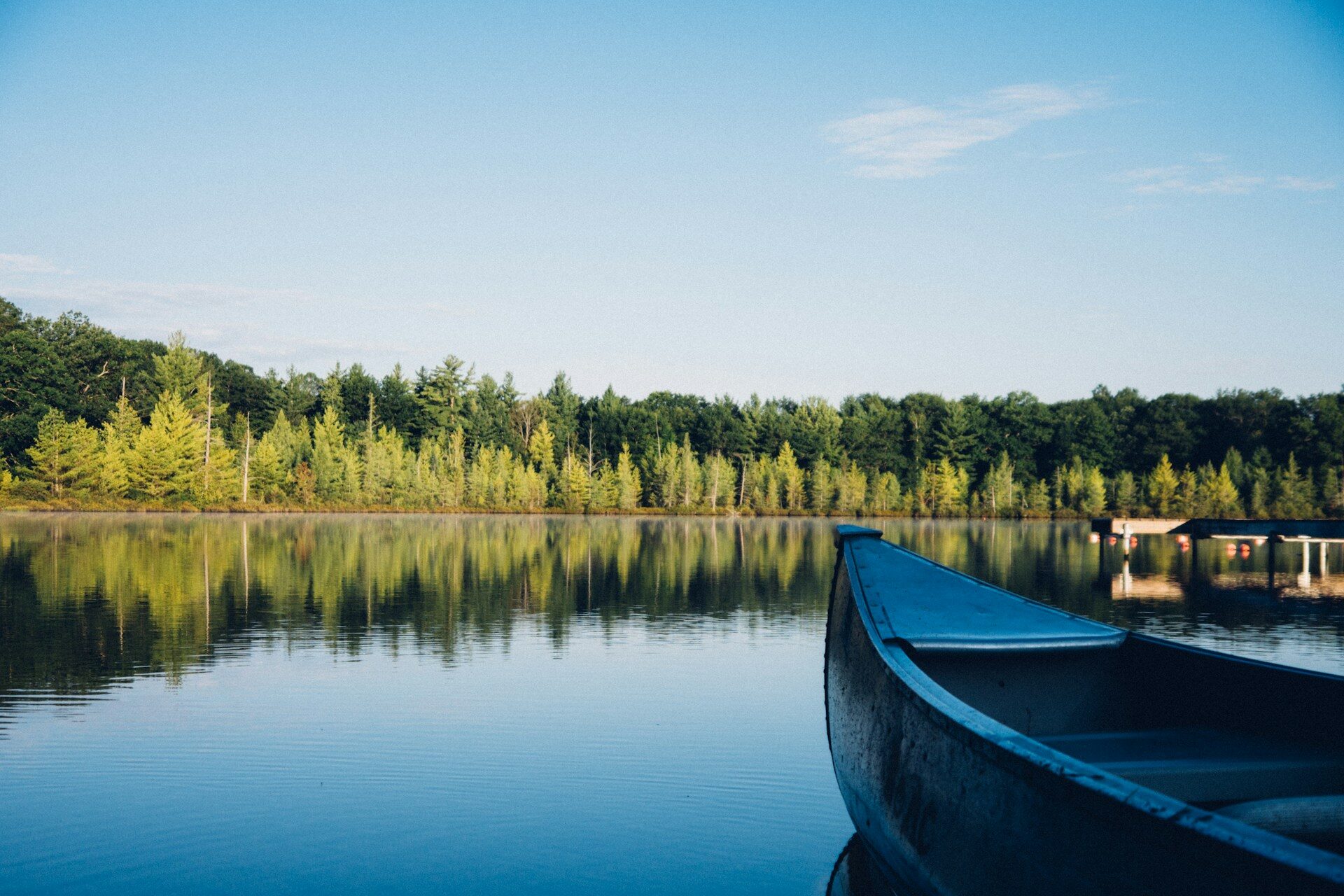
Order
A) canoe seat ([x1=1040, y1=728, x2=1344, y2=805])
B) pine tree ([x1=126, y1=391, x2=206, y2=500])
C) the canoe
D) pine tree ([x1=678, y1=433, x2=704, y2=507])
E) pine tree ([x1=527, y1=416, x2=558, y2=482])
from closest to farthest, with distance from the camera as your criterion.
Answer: the canoe
canoe seat ([x1=1040, y1=728, x2=1344, y2=805])
pine tree ([x1=126, y1=391, x2=206, y2=500])
pine tree ([x1=678, y1=433, x2=704, y2=507])
pine tree ([x1=527, y1=416, x2=558, y2=482])

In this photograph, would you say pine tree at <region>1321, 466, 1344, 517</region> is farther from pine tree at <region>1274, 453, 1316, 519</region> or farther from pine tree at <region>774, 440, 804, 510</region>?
pine tree at <region>774, 440, 804, 510</region>

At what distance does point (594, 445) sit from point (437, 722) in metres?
91.1

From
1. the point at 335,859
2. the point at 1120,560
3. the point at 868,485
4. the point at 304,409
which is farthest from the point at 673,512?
the point at 335,859

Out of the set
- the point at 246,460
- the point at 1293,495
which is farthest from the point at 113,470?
the point at 1293,495

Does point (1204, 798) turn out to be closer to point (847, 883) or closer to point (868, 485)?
point (847, 883)

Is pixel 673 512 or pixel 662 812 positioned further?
pixel 673 512

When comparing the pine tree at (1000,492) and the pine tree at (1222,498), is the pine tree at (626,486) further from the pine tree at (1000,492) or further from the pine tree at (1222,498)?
the pine tree at (1222,498)

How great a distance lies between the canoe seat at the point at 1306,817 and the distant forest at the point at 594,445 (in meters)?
72.8

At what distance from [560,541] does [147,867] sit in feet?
120

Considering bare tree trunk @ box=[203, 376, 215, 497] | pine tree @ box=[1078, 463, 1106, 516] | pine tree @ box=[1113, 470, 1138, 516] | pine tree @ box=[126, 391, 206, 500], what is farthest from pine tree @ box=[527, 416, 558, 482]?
pine tree @ box=[1113, 470, 1138, 516]

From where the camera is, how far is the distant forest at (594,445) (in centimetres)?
7388

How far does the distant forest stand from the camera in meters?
73.9

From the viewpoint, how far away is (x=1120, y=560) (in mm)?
35062

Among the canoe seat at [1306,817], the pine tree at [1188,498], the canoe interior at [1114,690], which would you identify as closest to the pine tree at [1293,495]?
the pine tree at [1188,498]
